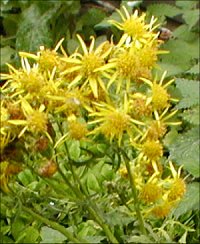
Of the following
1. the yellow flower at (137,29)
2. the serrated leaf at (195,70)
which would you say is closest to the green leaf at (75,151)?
the serrated leaf at (195,70)

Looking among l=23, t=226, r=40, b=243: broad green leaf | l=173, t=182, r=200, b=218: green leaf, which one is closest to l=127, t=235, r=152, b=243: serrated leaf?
l=173, t=182, r=200, b=218: green leaf

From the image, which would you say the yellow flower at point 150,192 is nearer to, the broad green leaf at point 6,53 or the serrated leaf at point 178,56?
the serrated leaf at point 178,56

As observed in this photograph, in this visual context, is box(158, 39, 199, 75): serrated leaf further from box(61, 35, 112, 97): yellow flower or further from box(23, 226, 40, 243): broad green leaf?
box(61, 35, 112, 97): yellow flower

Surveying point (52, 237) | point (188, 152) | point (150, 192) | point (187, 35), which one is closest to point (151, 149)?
point (150, 192)

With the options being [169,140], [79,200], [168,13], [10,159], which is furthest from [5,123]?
[168,13]

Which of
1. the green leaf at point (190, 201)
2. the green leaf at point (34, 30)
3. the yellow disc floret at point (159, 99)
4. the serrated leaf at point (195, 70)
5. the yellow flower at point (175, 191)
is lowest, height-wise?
the green leaf at point (34, 30)

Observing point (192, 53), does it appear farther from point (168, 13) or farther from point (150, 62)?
point (150, 62)
